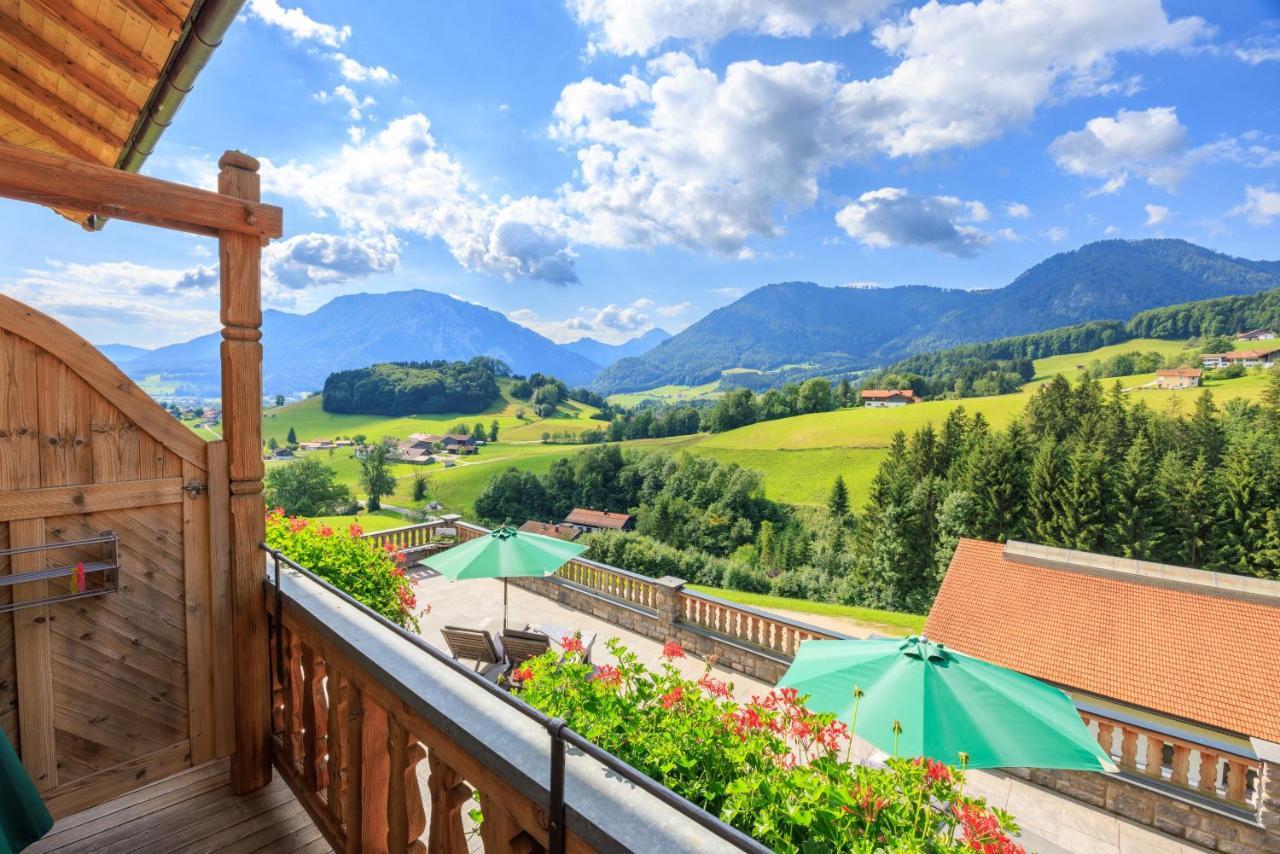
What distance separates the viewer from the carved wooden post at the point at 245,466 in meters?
2.09

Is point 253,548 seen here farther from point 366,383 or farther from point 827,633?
point 366,383

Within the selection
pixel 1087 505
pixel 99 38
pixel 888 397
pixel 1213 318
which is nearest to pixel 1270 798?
pixel 99 38

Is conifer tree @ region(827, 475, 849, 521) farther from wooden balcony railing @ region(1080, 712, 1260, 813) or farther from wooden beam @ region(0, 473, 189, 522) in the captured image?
wooden beam @ region(0, 473, 189, 522)

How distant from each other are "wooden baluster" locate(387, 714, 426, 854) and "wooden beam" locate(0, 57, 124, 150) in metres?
3.51

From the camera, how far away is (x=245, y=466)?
219 cm

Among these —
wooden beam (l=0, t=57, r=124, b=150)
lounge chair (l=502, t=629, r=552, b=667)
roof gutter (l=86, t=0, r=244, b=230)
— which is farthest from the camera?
lounge chair (l=502, t=629, r=552, b=667)

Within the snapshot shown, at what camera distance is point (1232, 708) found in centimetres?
796

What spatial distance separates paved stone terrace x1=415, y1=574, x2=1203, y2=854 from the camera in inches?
169

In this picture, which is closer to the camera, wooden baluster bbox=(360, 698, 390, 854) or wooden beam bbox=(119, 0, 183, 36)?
wooden baluster bbox=(360, 698, 390, 854)

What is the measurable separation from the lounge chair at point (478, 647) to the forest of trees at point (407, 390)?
84531 millimetres

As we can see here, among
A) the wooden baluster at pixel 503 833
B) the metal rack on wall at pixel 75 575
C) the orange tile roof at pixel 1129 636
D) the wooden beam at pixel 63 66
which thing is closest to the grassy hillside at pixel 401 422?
the orange tile roof at pixel 1129 636

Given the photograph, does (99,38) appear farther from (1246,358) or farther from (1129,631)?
(1246,358)

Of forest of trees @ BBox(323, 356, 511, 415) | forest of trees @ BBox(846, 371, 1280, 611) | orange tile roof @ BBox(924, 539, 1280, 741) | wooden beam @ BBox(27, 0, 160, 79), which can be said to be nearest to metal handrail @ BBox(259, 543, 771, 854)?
wooden beam @ BBox(27, 0, 160, 79)

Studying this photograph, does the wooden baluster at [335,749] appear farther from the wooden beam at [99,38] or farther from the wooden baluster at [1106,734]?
the wooden baluster at [1106,734]
